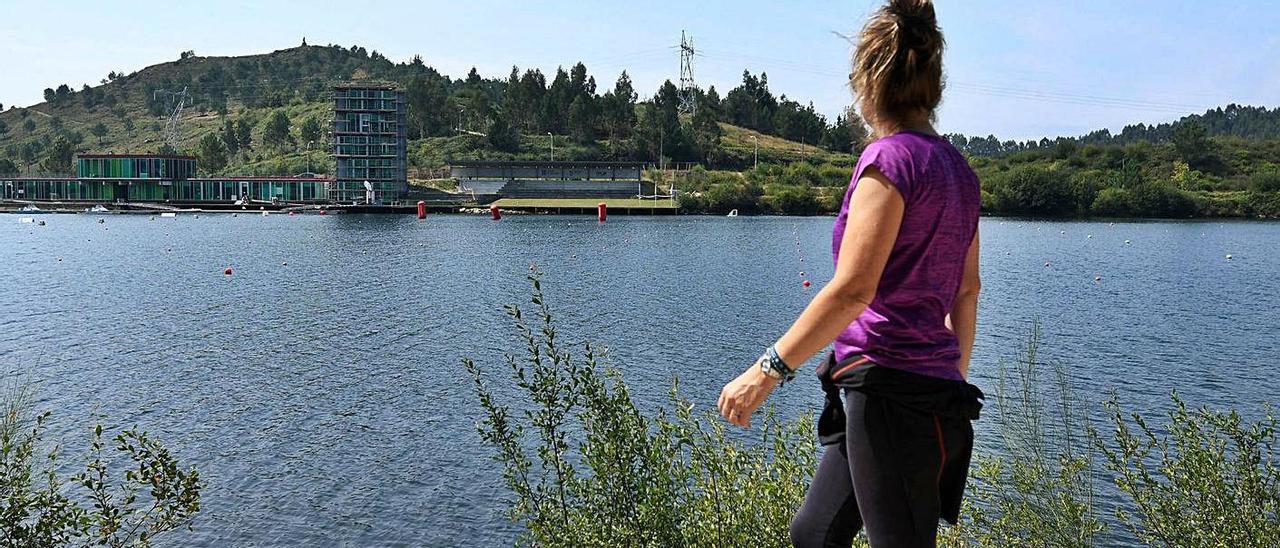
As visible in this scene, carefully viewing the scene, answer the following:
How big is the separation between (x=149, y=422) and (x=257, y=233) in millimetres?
76959

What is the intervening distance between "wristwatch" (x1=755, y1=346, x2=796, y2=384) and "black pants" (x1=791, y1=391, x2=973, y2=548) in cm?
28

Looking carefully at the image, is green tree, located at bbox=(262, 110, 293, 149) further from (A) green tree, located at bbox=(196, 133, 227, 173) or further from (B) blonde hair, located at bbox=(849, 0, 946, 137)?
(B) blonde hair, located at bbox=(849, 0, 946, 137)

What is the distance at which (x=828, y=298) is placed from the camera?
340cm

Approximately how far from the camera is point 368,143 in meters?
144

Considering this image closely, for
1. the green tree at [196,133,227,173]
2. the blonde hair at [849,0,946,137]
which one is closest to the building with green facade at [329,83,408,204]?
the green tree at [196,133,227,173]

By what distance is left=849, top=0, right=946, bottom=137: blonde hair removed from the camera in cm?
365

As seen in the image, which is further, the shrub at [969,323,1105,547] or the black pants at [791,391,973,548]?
the shrub at [969,323,1105,547]

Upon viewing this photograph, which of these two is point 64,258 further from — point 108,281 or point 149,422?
point 149,422

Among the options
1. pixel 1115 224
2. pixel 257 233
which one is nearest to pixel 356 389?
pixel 257 233

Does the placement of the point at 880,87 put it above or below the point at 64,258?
above

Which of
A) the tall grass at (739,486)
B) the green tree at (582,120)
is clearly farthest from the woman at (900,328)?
the green tree at (582,120)

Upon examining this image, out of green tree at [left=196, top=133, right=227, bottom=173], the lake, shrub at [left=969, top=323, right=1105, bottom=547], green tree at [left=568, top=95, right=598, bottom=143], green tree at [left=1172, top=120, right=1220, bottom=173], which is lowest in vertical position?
the lake

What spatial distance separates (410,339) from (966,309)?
30.1 m

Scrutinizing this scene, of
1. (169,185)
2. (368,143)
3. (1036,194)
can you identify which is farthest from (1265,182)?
(169,185)
